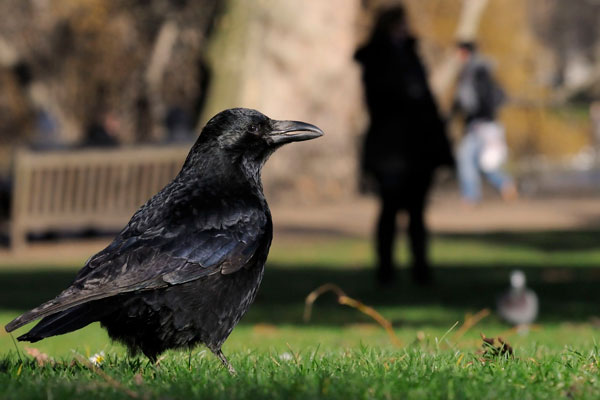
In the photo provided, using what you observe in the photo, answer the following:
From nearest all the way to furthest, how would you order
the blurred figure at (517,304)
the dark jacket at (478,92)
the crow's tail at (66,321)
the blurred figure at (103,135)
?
the crow's tail at (66,321), the blurred figure at (517,304), the blurred figure at (103,135), the dark jacket at (478,92)

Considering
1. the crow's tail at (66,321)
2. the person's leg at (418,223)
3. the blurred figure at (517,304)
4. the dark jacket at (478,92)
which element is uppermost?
the dark jacket at (478,92)

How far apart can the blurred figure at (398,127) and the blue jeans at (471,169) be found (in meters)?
8.06

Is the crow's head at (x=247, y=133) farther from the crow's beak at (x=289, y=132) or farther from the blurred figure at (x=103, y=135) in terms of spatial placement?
the blurred figure at (x=103, y=135)

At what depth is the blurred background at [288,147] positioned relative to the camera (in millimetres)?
13672

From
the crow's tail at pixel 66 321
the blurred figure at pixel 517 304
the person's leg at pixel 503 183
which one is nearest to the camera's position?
the crow's tail at pixel 66 321

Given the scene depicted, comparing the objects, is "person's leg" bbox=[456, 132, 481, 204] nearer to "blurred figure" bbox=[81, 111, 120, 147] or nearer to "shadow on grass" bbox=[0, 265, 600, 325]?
"blurred figure" bbox=[81, 111, 120, 147]

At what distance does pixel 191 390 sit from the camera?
4.19 m

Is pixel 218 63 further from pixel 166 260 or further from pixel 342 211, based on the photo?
pixel 166 260

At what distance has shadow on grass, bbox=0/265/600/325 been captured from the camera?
10062 mm

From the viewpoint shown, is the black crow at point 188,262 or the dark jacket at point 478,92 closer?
the black crow at point 188,262

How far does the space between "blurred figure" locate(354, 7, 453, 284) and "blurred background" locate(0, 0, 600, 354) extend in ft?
2.22

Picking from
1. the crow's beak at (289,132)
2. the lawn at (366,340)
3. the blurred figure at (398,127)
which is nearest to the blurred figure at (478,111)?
the lawn at (366,340)

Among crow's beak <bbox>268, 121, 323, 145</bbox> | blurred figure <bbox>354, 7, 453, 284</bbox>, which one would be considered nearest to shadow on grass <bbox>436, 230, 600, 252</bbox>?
blurred figure <bbox>354, 7, 453, 284</bbox>

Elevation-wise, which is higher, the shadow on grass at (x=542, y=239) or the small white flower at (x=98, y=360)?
the small white flower at (x=98, y=360)
